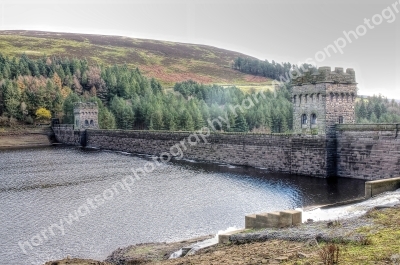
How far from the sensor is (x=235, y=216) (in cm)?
2295

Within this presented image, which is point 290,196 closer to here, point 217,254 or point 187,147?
point 217,254

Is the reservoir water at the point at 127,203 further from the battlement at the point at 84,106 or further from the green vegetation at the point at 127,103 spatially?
the battlement at the point at 84,106

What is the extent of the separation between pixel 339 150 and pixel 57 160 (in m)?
34.0

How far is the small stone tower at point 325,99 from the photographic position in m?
35.3

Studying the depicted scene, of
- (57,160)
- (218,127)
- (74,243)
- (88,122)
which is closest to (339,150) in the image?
(74,243)

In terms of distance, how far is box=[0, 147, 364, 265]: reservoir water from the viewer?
1934 cm

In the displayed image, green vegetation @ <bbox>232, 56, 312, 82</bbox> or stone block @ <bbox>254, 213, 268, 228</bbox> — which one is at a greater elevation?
green vegetation @ <bbox>232, 56, 312, 82</bbox>

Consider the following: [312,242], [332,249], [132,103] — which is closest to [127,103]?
[132,103]

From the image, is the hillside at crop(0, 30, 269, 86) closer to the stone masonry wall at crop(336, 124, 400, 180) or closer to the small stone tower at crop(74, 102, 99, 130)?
the small stone tower at crop(74, 102, 99, 130)

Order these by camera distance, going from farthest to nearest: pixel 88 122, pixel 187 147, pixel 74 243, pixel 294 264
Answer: pixel 88 122, pixel 187 147, pixel 74 243, pixel 294 264

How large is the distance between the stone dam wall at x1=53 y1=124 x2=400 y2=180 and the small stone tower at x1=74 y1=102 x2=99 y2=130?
3095 centimetres

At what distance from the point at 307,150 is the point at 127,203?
16427 mm

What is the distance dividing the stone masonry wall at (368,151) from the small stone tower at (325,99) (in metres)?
1.33

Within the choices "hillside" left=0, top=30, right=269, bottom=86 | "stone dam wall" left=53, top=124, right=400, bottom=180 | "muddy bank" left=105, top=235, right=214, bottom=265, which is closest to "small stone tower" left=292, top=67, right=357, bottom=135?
"stone dam wall" left=53, top=124, right=400, bottom=180
